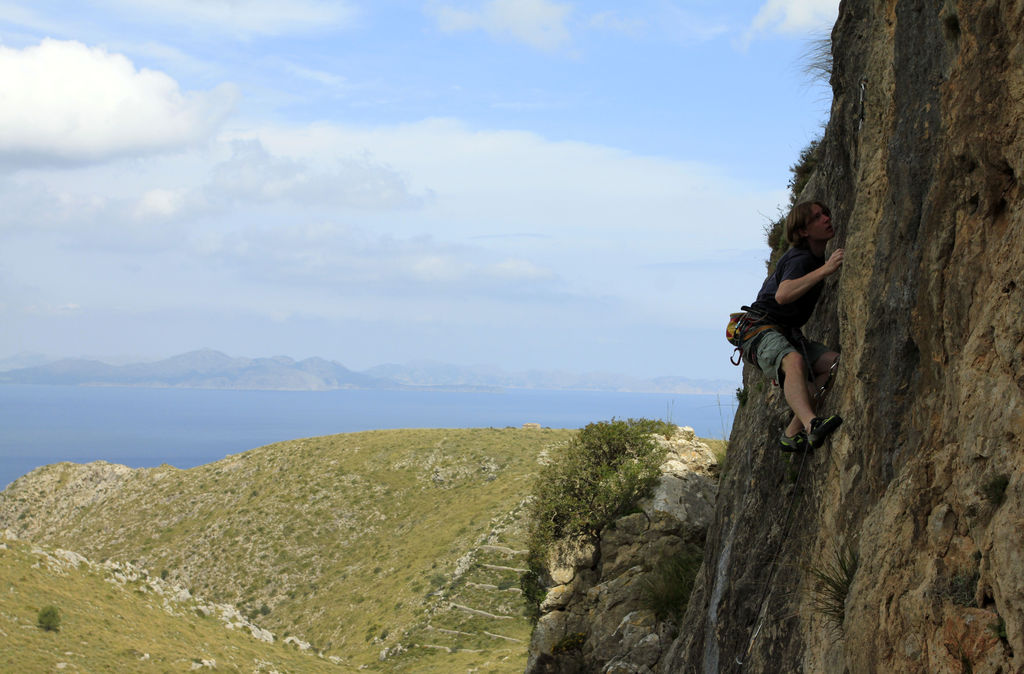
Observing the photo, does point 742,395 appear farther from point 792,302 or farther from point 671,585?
point 792,302

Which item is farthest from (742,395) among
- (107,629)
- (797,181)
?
(107,629)

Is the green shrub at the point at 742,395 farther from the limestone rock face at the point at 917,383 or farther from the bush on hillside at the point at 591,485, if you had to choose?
the bush on hillside at the point at 591,485

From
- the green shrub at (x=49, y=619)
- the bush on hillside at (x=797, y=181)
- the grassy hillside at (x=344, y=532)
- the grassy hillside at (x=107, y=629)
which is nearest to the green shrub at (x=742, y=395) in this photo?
the bush on hillside at (x=797, y=181)

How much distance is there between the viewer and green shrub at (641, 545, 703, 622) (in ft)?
57.0

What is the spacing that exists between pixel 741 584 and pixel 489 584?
37.0 metres

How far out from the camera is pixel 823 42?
1352 centimetres

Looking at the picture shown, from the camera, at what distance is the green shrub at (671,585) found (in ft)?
57.0

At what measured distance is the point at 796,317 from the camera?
8.63 metres

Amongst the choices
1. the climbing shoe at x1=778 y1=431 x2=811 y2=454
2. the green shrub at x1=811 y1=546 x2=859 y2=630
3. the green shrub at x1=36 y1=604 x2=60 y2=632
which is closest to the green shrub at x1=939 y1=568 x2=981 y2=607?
the green shrub at x1=811 y1=546 x2=859 y2=630

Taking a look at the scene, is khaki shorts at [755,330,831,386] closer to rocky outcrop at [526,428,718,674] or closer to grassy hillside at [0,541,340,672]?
rocky outcrop at [526,428,718,674]

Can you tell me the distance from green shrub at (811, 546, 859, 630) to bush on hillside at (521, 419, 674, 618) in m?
14.8

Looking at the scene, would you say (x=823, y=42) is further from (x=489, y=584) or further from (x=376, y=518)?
(x=376, y=518)

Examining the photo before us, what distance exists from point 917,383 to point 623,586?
1411 cm

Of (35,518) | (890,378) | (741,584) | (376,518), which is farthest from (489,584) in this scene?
(35,518)
